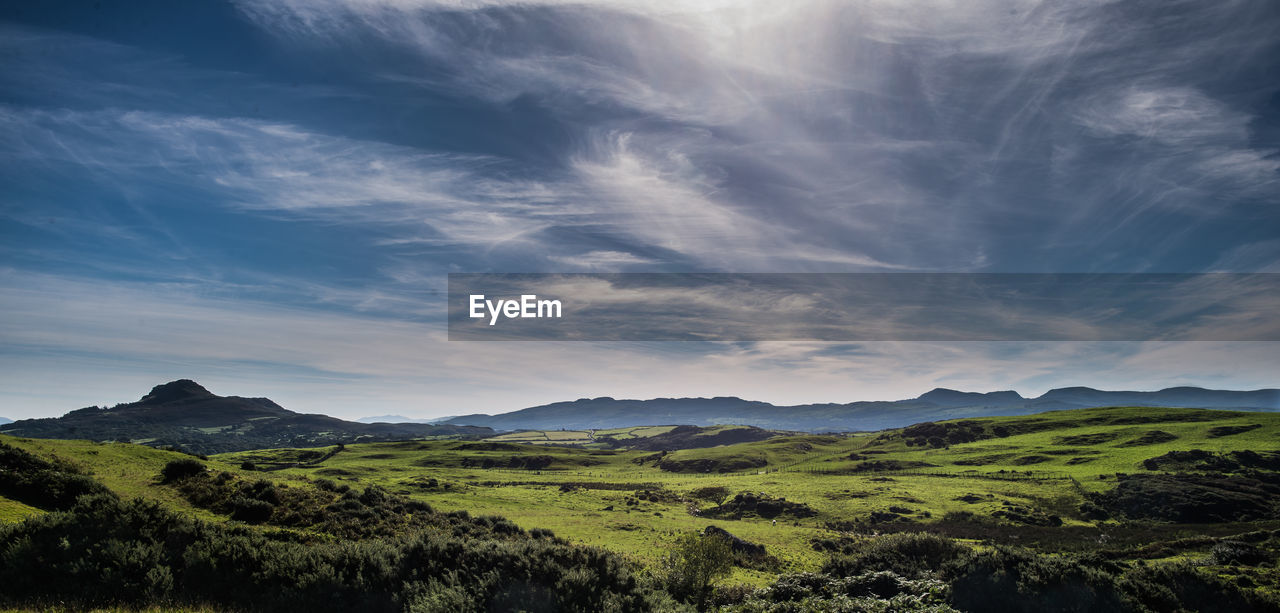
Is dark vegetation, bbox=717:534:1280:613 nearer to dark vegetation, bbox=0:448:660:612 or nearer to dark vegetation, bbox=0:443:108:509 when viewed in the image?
dark vegetation, bbox=0:448:660:612

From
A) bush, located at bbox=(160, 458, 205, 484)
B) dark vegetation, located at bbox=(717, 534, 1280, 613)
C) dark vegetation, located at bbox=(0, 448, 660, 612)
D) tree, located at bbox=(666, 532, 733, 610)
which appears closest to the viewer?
dark vegetation, located at bbox=(0, 448, 660, 612)

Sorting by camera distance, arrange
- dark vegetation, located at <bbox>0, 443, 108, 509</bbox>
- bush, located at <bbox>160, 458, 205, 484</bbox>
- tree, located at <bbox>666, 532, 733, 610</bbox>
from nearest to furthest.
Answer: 1. dark vegetation, located at <bbox>0, 443, 108, 509</bbox>
2. tree, located at <bbox>666, 532, 733, 610</bbox>
3. bush, located at <bbox>160, 458, 205, 484</bbox>

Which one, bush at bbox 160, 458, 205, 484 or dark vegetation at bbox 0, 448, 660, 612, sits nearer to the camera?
dark vegetation at bbox 0, 448, 660, 612

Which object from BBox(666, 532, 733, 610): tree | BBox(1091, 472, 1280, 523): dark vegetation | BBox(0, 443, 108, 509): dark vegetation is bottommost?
BBox(1091, 472, 1280, 523): dark vegetation

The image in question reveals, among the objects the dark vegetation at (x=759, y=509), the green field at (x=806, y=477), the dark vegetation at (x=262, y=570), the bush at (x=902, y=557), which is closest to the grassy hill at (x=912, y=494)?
the bush at (x=902, y=557)

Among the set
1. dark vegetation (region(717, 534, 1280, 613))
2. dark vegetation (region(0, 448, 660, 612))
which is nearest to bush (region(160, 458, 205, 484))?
dark vegetation (region(0, 448, 660, 612))

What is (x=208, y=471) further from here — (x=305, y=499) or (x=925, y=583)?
(x=925, y=583)

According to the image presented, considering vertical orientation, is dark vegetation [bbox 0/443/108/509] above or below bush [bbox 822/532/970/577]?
above
